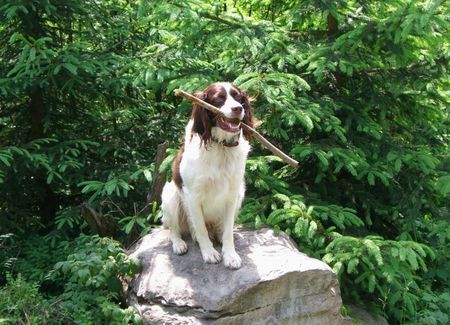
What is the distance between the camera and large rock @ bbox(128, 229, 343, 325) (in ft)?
13.7

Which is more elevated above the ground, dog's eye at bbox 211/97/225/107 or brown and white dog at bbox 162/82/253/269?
dog's eye at bbox 211/97/225/107

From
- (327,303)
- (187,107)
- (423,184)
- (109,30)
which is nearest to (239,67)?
(187,107)

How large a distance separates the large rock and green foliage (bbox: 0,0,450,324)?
0.32 m

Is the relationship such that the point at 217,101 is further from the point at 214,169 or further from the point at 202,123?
the point at 214,169

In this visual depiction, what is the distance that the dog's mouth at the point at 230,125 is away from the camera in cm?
409

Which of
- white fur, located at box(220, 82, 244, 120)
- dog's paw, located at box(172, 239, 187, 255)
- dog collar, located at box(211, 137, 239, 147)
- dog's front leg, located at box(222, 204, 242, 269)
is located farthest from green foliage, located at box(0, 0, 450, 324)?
white fur, located at box(220, 82, 244, 120)

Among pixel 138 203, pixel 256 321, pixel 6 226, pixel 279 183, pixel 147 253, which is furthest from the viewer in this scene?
pixel 138 203

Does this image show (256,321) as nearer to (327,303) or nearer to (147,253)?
(327,303)

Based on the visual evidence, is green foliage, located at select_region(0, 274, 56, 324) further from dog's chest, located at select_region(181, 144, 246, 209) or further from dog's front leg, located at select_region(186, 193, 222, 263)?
dog's chest, located at select_region(181, 144, 246, 209)

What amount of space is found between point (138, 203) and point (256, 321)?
2931 millimetres

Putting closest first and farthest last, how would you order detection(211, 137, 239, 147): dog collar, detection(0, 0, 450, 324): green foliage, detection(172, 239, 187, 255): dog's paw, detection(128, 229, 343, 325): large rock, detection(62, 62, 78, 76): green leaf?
detection(128, 229, 343, 325): large rock
detection(211, 137, 239, 147): dog collar
detection(172, 239, 187, 255): dog's paw
detection(0, 0, 450, 324): green foliage
detection(62, 62, 78, 76): green leaf

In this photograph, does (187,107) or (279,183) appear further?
(187,107)

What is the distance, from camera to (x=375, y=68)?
6.24 meters

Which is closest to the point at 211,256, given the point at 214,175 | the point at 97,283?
the point at 214,175
